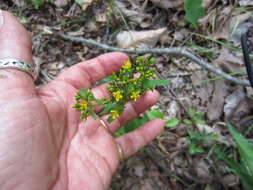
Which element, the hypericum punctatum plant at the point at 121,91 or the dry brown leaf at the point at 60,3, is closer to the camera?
the hypericum punctatum plant at the point at 121,91

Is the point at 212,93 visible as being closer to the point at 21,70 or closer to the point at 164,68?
the point at 164,68

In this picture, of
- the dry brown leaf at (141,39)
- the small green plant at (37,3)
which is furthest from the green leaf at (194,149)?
the small green plant at (37,3)

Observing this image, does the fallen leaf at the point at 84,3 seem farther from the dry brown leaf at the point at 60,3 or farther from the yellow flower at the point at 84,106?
the yellow flower at the point at 84,106

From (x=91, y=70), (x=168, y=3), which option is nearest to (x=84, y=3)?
(x=168, y=3)

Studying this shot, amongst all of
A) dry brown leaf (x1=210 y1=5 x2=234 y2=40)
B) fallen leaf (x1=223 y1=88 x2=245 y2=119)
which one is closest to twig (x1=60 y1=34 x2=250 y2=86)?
fallen leaf (x1=223 y1=88 x2=245 y2=119)

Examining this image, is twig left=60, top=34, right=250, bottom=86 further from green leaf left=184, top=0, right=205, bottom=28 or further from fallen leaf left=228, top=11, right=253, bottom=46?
fallen leaf left=228, top=11, right=253, bottom=46

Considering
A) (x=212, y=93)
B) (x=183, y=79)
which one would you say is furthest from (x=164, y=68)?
(x=212, y=93)
